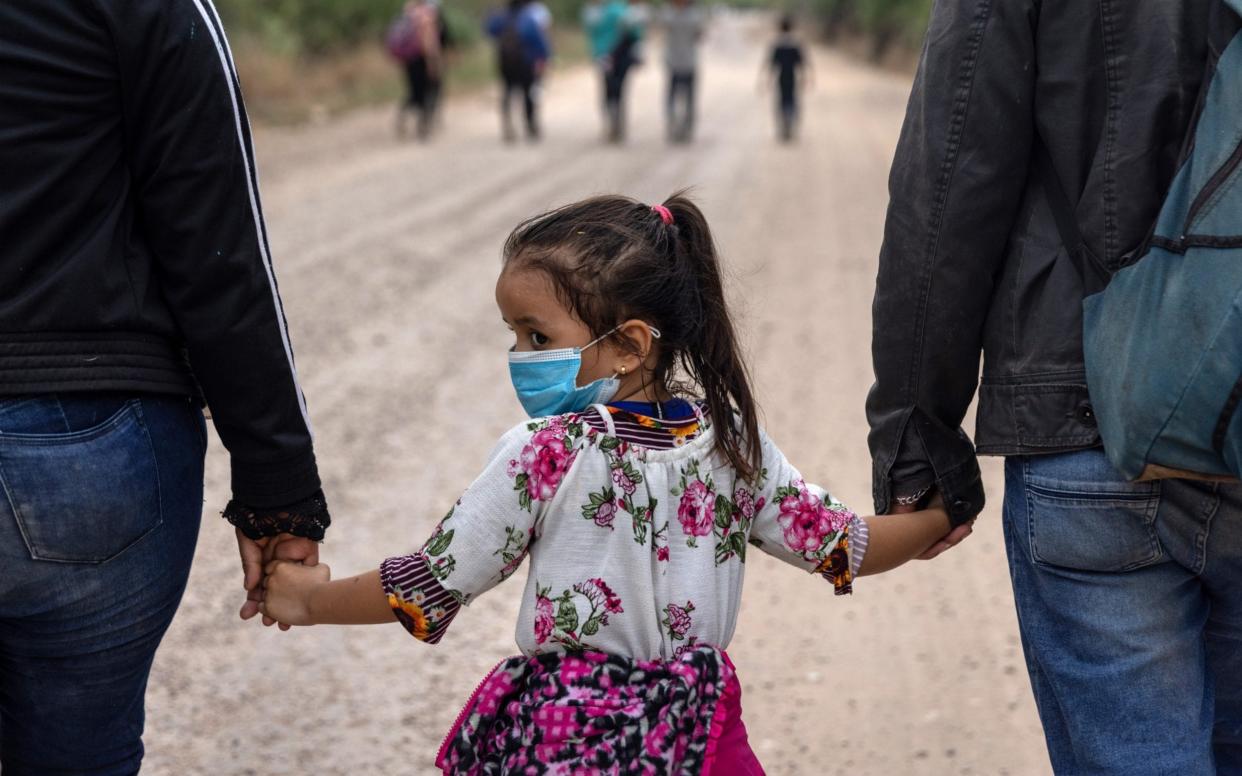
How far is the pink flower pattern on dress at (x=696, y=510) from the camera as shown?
7.34 feet

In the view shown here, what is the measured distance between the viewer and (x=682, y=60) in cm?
2003

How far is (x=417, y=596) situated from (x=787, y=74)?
748 inches

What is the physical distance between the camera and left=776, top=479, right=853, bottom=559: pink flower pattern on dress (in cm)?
244

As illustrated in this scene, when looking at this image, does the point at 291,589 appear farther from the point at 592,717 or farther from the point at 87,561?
the point at 592,717

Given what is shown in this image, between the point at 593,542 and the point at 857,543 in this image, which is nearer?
the point at 593,542

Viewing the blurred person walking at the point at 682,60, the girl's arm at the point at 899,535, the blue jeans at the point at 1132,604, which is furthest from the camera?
the blurred person walking at the point at 682,60

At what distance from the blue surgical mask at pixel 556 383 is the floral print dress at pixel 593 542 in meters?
0.04

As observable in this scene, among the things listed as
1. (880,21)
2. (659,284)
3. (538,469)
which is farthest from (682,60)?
(880,21)

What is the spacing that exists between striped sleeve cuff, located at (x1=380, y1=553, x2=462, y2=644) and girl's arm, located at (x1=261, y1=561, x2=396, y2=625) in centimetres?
3

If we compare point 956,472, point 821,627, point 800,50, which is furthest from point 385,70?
point 956,472

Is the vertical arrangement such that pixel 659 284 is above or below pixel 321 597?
above

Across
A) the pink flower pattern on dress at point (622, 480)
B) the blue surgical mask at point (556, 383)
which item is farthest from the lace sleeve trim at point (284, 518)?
the pink flower pattern on dress at point (622, 480)

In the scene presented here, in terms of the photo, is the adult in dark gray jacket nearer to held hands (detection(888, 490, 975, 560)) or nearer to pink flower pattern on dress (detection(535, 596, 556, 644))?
held hands (detection(888, 490, 975, 560))

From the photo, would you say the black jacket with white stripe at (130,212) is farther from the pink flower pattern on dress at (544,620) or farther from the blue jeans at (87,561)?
the pink flower pattern on dress at (544,620)
